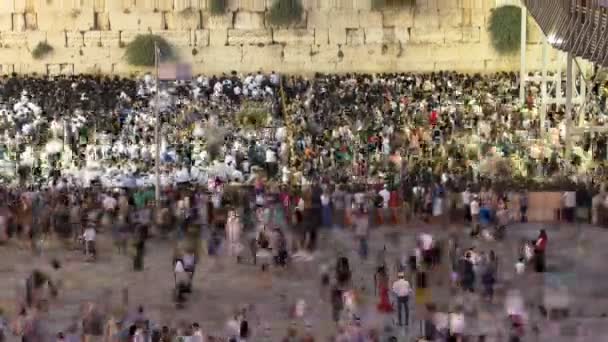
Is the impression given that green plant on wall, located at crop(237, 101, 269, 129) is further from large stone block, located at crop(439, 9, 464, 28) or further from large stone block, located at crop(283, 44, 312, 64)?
large stone block, located at crop(439, 9, 464, 28)

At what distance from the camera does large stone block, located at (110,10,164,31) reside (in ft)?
168

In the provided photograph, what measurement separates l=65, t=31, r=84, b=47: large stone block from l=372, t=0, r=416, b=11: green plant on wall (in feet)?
30.4

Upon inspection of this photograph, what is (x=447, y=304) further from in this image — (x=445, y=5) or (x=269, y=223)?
(x=445, y=5)

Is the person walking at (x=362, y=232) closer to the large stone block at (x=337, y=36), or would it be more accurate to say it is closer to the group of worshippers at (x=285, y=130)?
the group of worshippers at (x=285, y=130)

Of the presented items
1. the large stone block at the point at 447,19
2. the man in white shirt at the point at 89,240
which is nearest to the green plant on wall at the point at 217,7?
the large stone block at the point at 447,19

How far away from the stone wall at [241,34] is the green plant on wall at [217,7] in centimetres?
25

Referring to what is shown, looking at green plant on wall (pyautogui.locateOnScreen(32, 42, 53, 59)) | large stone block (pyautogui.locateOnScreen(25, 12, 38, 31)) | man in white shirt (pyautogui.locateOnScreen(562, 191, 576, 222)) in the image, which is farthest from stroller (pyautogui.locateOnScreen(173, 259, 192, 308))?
large stone block (pyautogui.locateOnScreen(25, 12, 38, 31))

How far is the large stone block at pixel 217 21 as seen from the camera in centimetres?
5119

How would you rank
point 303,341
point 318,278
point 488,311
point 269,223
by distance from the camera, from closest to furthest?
point 303,341 < point 488,311 < point 318,278 < point 269,223

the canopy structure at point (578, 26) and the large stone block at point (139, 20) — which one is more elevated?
the large stone block at point (139, 20)

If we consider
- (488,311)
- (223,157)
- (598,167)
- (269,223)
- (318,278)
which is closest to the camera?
(488,311)

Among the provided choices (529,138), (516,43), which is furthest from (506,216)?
(516,43)

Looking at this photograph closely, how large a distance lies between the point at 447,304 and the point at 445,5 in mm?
27378

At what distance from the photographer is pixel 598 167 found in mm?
36125
